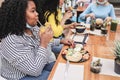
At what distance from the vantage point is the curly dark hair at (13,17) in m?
1.29

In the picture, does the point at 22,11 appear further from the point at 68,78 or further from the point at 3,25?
the point at 68,78

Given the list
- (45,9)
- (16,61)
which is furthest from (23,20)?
(45,9)

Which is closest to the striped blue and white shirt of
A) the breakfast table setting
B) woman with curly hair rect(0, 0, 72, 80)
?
woman with curly hair rect(0, 0, 72, 80)

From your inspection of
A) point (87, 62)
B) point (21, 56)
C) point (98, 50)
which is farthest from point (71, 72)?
point (98, 50)

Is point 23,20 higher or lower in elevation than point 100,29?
higher

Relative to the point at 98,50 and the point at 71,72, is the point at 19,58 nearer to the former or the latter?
the point at 71,72

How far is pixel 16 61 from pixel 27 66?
0.08 meters

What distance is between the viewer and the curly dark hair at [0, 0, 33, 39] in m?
1.29

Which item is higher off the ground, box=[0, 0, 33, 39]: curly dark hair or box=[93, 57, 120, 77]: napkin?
box=[0, 0, 33, 39]: curly dark hair

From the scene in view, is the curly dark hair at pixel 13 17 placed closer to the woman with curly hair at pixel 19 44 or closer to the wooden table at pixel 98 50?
the woman with curly hair at pixel 19 44

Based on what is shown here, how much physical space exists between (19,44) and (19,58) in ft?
0.32

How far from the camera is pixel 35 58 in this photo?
1291 millimetres

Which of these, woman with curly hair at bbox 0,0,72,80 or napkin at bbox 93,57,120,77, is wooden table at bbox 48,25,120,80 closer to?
napkin at bbox 93,57,120,77

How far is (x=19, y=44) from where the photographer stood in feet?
4.19
